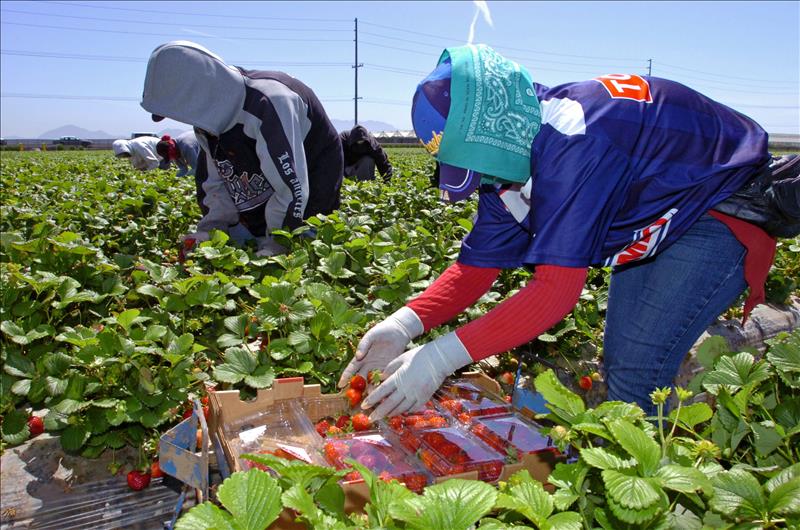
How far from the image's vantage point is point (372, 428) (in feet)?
5.99

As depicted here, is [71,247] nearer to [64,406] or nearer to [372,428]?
[64,406]

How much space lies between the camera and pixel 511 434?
5.85 ft

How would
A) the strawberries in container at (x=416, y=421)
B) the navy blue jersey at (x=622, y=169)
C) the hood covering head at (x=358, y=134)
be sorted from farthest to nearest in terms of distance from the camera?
the hood covering head at (x=358, y=134)
the strawberries in container at (x=416, y=421)
the navy blue jersey at (x=622, y=169)

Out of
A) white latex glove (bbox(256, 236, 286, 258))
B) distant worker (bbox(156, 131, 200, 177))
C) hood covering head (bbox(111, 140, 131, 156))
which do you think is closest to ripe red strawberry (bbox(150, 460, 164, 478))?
white latex glove (bbox(256, 236, 286, 258))

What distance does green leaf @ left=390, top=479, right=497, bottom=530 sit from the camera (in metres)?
0.81

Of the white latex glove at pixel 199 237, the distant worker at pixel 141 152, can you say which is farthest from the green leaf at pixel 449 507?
the distant worker at pixel 141 152

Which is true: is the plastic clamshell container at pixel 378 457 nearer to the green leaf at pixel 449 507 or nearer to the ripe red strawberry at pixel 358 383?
the ripe red strawberry at pixel 358 383

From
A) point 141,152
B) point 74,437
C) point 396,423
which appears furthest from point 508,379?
point 141,152

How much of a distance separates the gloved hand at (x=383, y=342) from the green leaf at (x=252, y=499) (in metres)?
1.06

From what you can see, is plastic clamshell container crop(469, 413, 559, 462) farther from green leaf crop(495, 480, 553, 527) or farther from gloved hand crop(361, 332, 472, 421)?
green leaf crop(495, 480, 553, 527)

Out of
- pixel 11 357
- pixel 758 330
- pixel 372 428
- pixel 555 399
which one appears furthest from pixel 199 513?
pixel 758 330

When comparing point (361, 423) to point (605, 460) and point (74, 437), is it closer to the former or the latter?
point (74, 437)

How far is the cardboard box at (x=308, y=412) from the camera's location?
1.33 metres

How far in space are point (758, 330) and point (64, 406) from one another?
3460 mm
